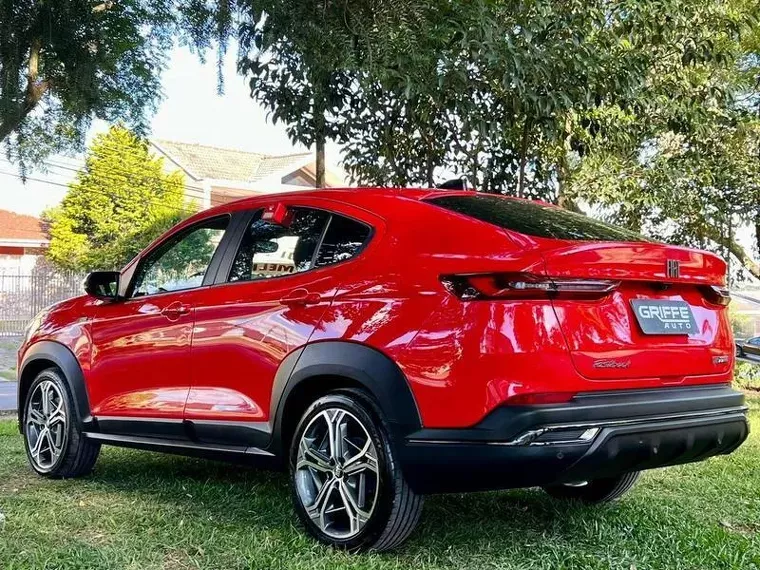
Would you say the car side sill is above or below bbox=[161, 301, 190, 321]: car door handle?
below

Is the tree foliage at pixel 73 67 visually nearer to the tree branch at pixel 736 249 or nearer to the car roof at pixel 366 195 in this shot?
the car roof at pixel 366 195

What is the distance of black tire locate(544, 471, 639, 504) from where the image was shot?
4.24 m

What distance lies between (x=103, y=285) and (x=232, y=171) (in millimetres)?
32505

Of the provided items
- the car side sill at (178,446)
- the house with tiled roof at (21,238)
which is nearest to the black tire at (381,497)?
the car side sill at (178,446)

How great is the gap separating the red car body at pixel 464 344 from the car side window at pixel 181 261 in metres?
0.28

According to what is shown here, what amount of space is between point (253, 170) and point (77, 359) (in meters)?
32.5

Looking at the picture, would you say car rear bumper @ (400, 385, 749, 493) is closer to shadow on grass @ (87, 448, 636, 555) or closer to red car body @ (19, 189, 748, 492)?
red car body @ (19, 189, 748, 492)

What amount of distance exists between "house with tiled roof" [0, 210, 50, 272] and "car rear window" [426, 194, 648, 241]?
27.6m

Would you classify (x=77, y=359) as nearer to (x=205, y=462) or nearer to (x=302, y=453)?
(x=205, y=462)

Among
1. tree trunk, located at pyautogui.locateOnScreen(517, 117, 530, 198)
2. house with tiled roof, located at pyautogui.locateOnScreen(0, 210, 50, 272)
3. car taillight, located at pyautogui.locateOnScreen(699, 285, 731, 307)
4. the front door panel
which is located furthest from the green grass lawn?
house with tiled roof, located at pyautogui.locateOnScreen(0, 210, 50, 272)

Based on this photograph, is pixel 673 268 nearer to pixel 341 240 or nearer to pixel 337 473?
pixel 341 240

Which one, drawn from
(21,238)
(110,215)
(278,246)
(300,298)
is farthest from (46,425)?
(21,238)

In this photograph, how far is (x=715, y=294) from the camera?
3611mm

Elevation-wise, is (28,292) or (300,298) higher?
(300,298)
